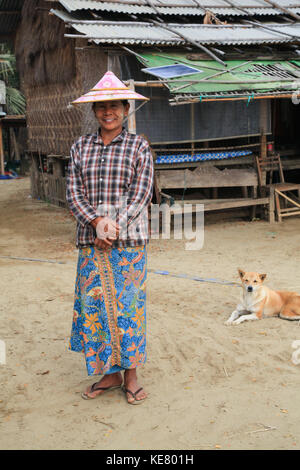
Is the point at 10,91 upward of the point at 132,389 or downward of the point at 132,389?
upward

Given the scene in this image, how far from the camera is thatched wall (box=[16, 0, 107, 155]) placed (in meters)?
9.70

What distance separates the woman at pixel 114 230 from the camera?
318cm

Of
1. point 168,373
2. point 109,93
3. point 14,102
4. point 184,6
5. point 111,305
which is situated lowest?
point 168,373

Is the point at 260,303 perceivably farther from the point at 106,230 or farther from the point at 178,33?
the point at 178,33

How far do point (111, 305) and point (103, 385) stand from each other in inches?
24.1

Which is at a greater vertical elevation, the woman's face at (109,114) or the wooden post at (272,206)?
the woman's face at (109,114)

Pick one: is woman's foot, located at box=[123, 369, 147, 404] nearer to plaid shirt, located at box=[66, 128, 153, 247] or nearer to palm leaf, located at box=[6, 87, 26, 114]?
plaid shirt, located at box=[66, 128, 153, 247]

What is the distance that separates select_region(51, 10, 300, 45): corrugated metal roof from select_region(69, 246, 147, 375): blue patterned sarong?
5.71m

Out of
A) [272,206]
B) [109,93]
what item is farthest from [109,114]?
[272,206]

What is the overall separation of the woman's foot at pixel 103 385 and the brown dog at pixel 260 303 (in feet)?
4.90

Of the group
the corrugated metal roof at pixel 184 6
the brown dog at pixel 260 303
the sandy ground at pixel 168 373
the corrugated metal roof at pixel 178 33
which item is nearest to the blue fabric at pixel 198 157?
the corrugated metal roof at pixel 178 33

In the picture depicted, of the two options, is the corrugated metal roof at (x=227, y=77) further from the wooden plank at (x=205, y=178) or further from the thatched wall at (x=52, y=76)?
the wooden plank at (x=205, y=178)

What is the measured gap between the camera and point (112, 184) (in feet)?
10.4

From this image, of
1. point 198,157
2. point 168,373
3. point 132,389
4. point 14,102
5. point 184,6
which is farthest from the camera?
point 14,102
